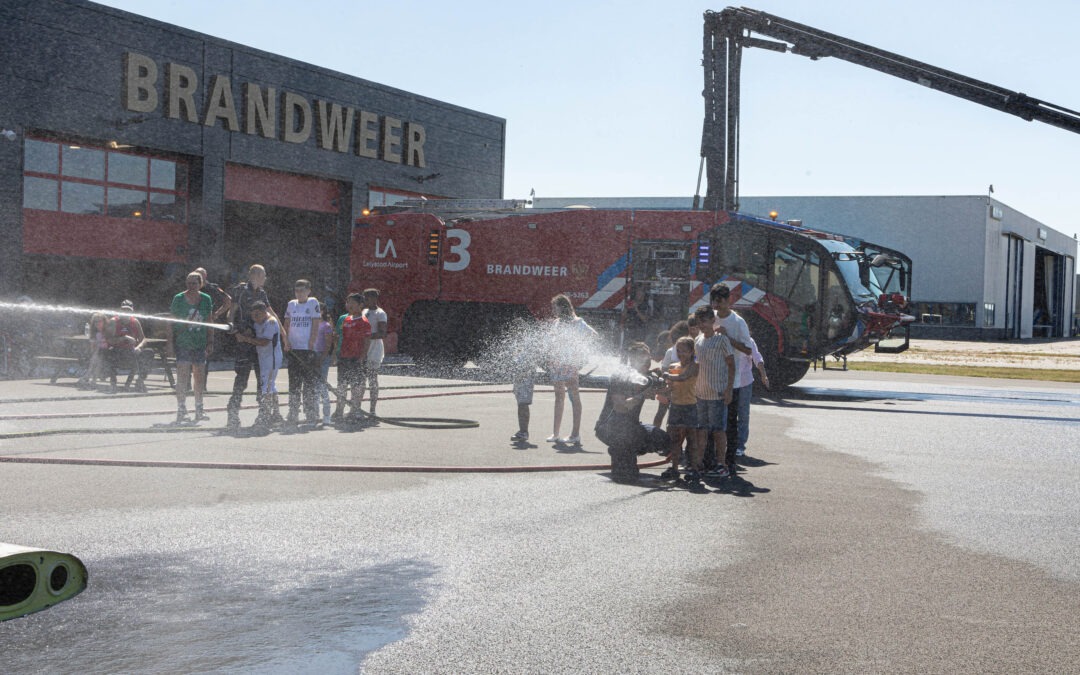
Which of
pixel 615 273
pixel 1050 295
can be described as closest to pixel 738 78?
pixel 615 273

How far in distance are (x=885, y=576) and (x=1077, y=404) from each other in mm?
15476

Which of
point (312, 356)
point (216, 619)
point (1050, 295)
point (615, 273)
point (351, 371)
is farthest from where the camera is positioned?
point (1050, 295)

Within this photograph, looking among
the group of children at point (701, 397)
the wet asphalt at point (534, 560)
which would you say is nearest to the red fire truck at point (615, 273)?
the wet asphalt at point (534, 560)

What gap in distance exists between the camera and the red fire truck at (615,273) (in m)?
19.7

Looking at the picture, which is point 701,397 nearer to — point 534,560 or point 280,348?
point 534,560

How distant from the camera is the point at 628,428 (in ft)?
32.2

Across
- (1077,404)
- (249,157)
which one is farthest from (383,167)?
(1077,404)

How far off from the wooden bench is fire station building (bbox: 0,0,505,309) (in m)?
5.13

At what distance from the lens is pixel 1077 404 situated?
19.7 meters

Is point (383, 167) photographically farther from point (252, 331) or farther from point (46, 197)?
point (252, 331)

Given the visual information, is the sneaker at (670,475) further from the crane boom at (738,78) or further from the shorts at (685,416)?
the crane boom at (738,78)

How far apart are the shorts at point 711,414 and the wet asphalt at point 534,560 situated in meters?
0.62

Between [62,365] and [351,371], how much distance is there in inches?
334

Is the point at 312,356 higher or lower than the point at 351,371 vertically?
higher
